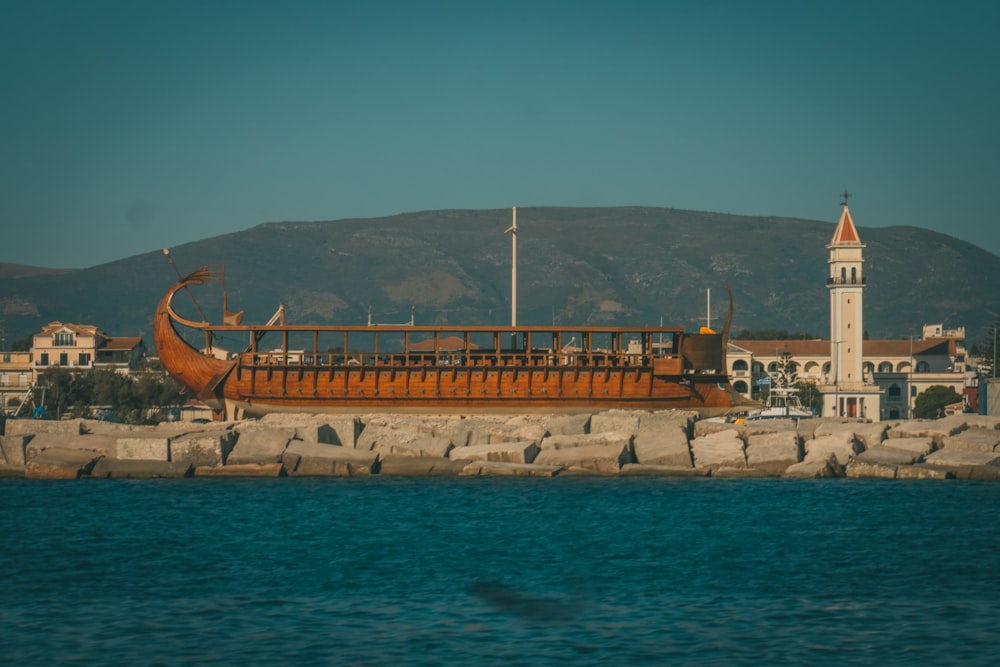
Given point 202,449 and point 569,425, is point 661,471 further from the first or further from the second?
point 202,449

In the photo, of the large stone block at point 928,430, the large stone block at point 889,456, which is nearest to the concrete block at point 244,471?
the large stone block at point 889,456

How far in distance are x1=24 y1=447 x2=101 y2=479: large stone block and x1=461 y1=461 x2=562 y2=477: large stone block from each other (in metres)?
11.2

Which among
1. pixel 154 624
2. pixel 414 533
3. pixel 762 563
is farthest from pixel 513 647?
pixel 414 533

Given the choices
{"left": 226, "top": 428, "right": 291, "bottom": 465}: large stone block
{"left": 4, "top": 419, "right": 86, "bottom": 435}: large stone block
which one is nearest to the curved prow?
{"left": 4, "top": 419, "right": 86, "bottom": 435}: large stone block

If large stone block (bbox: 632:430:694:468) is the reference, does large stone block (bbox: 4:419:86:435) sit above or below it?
above

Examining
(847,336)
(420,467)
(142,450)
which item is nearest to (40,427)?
(142,450)

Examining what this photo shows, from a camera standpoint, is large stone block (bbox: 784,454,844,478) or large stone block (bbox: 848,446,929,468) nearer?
large stone block (bbox: 784,454,844,478)

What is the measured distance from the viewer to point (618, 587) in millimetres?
20422

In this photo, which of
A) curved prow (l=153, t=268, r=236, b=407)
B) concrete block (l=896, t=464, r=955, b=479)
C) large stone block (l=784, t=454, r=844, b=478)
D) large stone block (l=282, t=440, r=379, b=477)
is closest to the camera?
concrete block (l=896, t=464, r=955, b=479)

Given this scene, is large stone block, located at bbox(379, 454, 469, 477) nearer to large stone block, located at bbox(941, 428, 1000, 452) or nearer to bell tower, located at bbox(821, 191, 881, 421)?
large stone block, located at bbox(941, 428, 1000, 452)

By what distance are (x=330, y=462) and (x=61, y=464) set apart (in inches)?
313

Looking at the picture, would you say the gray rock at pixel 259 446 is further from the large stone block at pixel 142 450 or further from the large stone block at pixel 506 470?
the large stone block at pixel 506 470

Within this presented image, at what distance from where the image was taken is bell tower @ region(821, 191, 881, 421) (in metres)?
95.1

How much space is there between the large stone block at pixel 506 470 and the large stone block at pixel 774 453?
5.82 meters
